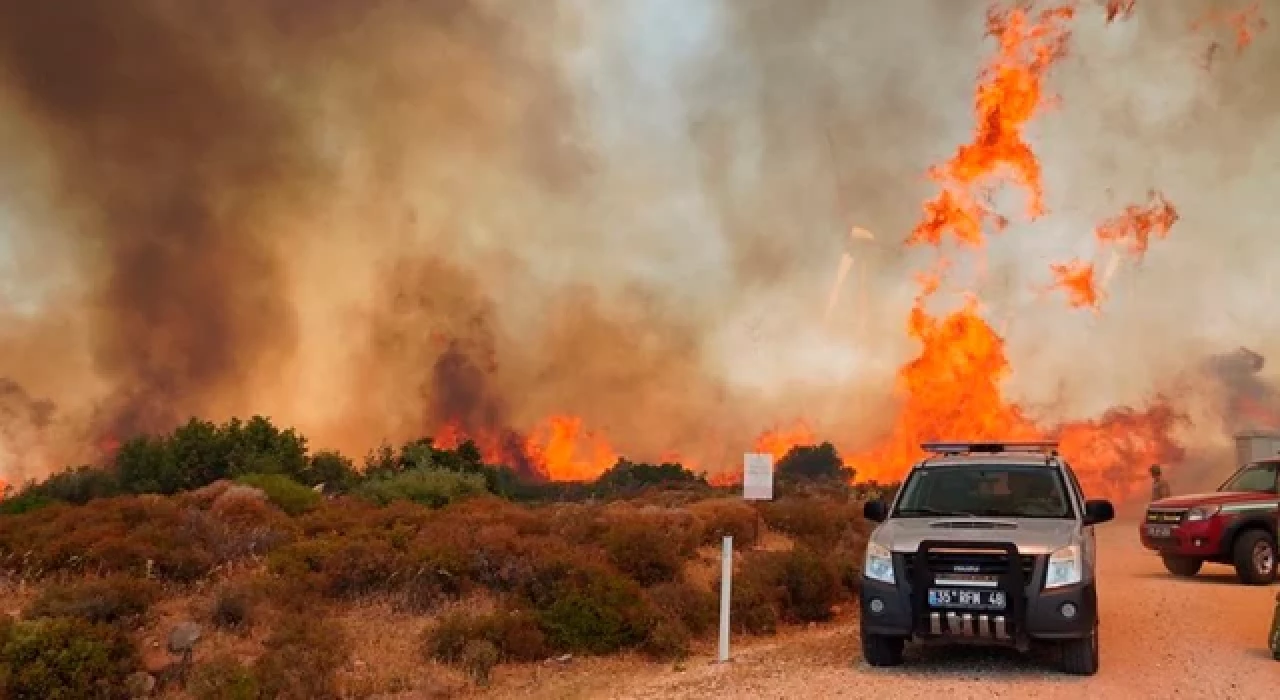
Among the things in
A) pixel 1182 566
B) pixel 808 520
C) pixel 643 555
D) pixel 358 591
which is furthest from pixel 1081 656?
pixel 808 520

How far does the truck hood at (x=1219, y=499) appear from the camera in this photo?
677 inches

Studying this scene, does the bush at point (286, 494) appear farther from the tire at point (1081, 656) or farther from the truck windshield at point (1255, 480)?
the truck windshield at point (1255, 480)

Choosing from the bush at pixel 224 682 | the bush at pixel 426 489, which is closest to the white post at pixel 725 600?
the bush at pixel 224 682

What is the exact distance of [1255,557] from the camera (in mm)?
17016

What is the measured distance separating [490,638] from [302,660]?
2.40m

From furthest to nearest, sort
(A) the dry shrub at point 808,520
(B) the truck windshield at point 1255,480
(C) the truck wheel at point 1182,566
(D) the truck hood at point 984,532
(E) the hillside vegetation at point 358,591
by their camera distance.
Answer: (A) the dry shrub at point 808,520
(C) the truck wheel at point 1182,566
(B) the truck windshield at point 1255,480
(E) the hillside vegetation at point 358,591
(D) the truck hood at point 984,532

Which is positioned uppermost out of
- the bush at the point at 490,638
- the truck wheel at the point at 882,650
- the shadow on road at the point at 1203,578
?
the shadow on road at the point at 1203,578

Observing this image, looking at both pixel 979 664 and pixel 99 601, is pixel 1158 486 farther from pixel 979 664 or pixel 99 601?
pixel 99 601

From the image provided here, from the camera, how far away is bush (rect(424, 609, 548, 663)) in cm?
1256

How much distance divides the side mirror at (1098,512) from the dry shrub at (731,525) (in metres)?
11.2

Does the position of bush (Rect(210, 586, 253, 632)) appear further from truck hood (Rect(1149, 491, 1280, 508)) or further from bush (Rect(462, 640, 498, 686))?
truck hood (Rect(1149, 491, 1280, 508))

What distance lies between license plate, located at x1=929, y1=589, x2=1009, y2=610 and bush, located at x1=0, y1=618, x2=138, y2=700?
895cm

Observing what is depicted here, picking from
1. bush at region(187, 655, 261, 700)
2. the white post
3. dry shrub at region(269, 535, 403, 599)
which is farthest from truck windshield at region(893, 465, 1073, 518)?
dry shrub at region(269, 535, 403, 599)

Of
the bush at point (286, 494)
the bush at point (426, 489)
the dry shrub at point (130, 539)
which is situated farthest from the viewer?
the bush at point (426, 489)
